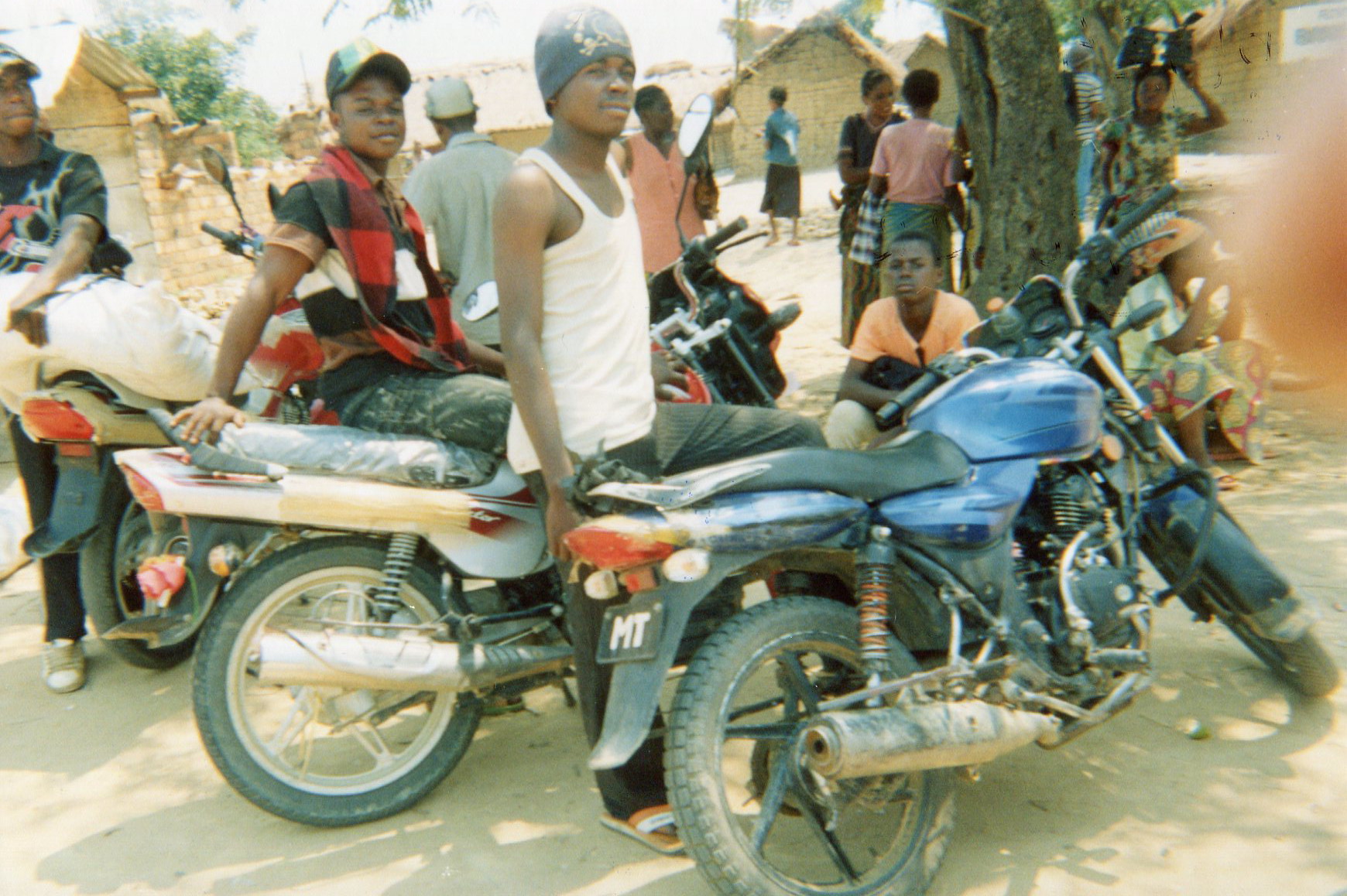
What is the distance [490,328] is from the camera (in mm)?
4234

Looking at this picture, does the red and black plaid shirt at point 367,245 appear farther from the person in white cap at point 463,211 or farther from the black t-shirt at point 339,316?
the person in white cap at point 463,211

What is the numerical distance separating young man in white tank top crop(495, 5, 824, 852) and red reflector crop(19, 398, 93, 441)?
1882mm

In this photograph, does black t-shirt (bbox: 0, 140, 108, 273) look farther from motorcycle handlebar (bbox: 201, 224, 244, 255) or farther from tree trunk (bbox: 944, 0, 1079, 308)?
tree trunk (bbox: 944, 0, 1079, 308)

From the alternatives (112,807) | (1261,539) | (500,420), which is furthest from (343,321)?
(1261,539)

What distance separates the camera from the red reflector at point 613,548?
2.26 metres

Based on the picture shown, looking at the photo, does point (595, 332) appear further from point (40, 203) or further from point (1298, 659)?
point (40, 203)

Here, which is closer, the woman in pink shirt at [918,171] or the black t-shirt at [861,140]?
the woman in pink shirt at [918,171]

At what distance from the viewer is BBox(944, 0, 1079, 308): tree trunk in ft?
18.0

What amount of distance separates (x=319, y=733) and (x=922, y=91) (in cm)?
532

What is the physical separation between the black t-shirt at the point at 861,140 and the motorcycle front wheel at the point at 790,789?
564 cm

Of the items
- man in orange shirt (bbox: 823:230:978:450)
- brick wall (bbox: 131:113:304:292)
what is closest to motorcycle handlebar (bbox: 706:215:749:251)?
man in orange shirt (bbox: 823:230:978:450)

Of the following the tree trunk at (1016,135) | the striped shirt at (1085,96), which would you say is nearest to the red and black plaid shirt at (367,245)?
the tree trunk at (1016,135)

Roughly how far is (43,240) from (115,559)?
1093 millimetres

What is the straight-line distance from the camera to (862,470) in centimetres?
251
